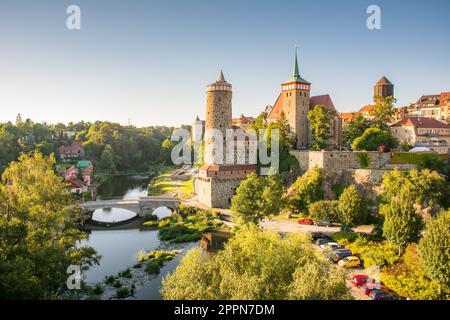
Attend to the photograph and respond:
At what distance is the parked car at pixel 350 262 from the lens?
23.1 metres

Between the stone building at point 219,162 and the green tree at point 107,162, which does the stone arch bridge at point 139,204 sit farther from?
the green tree at point 107,162

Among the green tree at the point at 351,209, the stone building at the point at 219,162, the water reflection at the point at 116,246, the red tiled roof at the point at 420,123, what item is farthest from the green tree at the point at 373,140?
the water reflection at the point at 116,246

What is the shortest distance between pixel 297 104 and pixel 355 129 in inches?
284

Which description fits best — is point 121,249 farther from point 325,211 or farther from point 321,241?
point 325,211

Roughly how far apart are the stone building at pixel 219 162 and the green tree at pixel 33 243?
54.5ft

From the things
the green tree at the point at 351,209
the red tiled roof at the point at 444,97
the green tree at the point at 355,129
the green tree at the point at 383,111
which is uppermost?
the red tiled roof at the point at 444,97

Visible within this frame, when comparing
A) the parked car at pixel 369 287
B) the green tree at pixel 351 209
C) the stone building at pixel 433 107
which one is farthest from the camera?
the stone building at pixel 433 107

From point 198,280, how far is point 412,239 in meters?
15.1

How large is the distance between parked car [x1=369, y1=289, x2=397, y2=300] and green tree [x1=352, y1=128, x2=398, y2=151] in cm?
2076

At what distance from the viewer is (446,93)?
194 ft

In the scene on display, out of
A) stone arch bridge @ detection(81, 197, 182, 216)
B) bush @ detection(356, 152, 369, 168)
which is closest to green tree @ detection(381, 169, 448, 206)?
bush @ detection(356, 152, 369, 168)

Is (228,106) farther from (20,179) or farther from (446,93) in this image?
(446,93)

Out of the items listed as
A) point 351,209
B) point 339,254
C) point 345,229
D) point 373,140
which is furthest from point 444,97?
point 339,254
